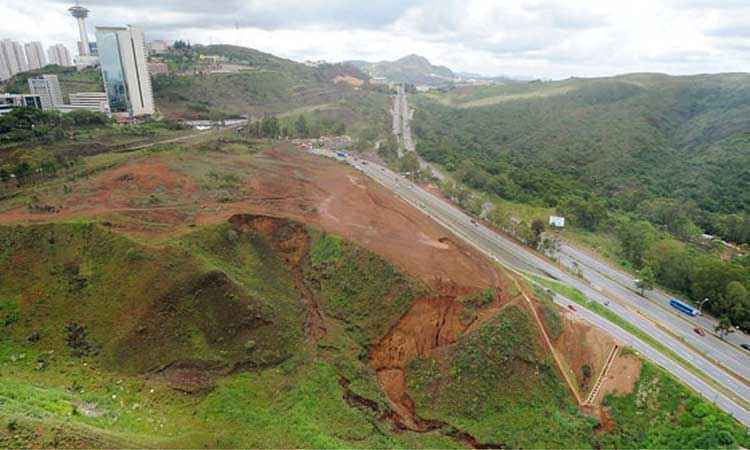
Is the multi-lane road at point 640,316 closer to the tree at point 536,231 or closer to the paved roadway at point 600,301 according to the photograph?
the paved roadway at point 600,301

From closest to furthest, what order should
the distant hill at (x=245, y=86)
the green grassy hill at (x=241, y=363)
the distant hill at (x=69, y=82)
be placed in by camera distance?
the green grassy hill at (x=241, y=363)
the distant hill at (x=69, y=82)
the distant hill at (x=245, y=86)

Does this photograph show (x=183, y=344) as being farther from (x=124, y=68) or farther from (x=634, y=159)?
(x=634, y=159)

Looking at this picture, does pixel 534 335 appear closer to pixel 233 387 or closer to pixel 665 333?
pixel 665 333

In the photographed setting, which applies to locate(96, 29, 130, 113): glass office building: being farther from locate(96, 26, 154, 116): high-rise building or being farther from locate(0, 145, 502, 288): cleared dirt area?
locate(0, 145, 502, 288): cleared dirt area

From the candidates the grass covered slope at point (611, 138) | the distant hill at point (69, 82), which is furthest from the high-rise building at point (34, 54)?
the grass covered slope at point (611, 138)

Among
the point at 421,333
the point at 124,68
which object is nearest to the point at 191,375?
the point at 421,333

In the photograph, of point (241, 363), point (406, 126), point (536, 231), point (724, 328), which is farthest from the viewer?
point (406, 126)

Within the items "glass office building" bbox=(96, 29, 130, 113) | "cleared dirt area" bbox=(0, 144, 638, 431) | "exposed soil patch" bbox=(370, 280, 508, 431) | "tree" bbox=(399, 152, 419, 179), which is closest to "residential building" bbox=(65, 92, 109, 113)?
"glass office building" bbox=(96, 29, 130, 113)
